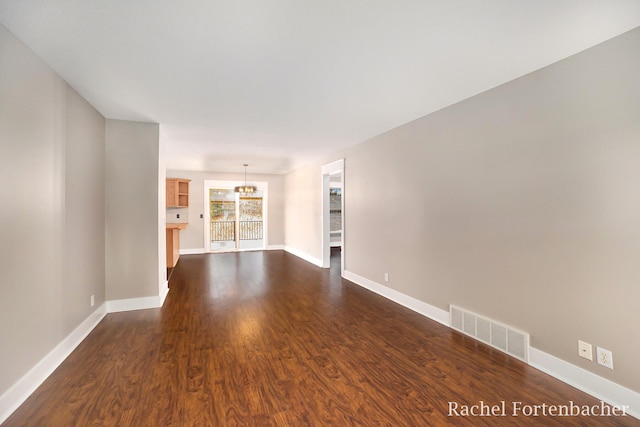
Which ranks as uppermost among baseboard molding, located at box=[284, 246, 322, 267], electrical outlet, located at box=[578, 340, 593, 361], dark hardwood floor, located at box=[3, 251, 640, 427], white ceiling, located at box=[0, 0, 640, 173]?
white ceiling, located at box=[0, 0, 640, 173]

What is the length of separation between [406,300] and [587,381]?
2001mm

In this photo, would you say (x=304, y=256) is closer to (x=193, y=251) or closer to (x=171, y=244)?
(x=171, y=244)

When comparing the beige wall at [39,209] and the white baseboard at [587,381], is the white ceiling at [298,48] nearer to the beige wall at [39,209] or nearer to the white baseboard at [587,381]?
the beige wall at [39,209]

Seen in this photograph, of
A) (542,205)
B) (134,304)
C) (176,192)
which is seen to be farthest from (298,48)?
(176,192)

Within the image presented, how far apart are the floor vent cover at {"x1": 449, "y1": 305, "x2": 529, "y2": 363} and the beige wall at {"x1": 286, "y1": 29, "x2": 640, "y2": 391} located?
8 centimetres

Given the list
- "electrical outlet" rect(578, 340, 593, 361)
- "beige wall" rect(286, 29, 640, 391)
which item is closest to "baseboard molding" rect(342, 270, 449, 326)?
"beige wall" rect(286, 29, 640, 391)

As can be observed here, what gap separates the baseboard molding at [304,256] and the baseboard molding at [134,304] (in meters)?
3.55

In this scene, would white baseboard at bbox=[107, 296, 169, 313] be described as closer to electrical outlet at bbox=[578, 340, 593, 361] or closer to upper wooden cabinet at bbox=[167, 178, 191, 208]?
upper wooden cabinet at bbox=[167, 178, 191, 208]

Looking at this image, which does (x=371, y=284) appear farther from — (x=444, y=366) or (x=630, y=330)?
(x=630, y=330)

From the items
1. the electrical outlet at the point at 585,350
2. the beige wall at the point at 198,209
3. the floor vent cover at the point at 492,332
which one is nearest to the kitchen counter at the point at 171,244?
the beige wall at the point at 198,209

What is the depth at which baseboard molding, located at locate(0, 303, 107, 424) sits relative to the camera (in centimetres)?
187

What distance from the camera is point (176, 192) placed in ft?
24.5

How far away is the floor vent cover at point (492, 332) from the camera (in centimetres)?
254

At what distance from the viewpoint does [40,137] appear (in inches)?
87.8
